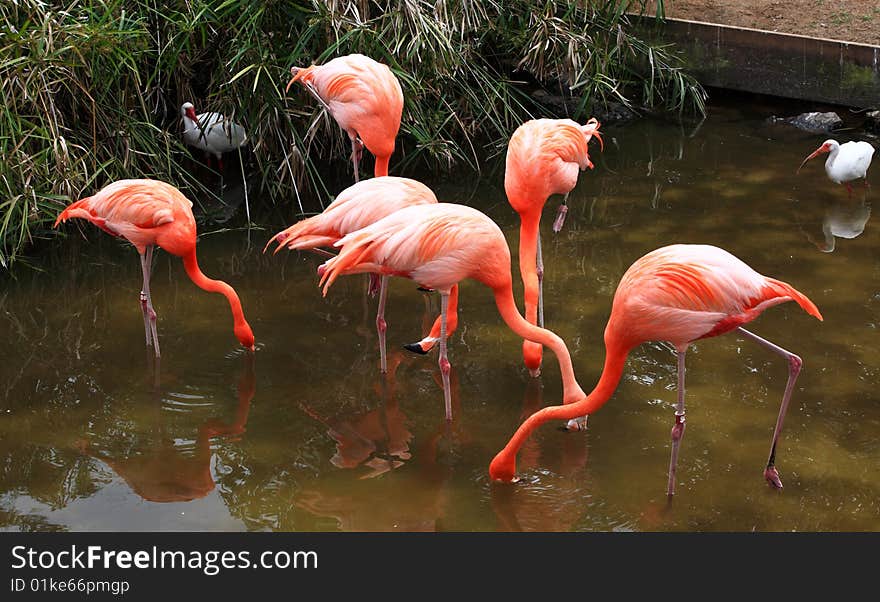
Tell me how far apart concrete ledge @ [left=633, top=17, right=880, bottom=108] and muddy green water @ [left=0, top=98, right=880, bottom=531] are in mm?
1903

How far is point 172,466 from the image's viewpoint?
3.70m

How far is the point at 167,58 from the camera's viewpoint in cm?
584

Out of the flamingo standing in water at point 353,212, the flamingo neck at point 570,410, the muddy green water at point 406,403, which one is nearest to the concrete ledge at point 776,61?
the muddy green water at point 406,403

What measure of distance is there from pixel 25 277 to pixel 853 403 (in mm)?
3690

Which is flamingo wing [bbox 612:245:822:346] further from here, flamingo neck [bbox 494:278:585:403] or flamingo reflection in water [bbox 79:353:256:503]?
flamingo reflection in water [bbox 79:353:256:503]

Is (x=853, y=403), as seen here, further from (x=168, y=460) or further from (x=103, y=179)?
(x=103, y=179)

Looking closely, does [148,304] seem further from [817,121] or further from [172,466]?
[817,121]

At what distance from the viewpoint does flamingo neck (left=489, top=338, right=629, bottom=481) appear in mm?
3357

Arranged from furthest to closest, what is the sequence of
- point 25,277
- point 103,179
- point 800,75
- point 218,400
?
point 800,75
point 103,179
point 25,277
point 218,400

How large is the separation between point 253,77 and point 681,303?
3381mm

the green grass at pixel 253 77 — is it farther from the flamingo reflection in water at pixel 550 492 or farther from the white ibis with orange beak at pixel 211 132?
the flamingo reflection in water at pixel 550 492

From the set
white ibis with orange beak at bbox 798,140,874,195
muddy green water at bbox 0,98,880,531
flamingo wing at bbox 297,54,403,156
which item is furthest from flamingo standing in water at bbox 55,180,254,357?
white ibis with orange beak at bbox 798,140,874,195

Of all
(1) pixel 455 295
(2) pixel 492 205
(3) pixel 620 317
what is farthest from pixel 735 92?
(3) pixel 620 317

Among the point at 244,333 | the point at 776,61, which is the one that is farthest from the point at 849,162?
the point at 244,333
